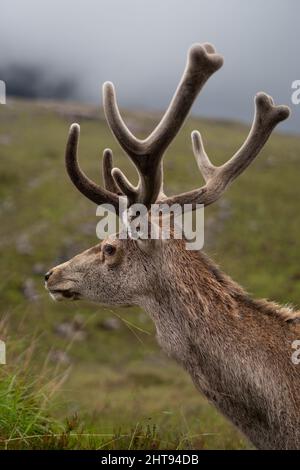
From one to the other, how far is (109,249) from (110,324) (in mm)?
44531

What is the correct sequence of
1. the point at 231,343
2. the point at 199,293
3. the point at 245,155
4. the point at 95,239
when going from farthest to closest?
the point at 95,239
the point at 245,155
the point at 199,293
the point at 231,343

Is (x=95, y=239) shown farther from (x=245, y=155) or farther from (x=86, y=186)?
(x=245, y=155)

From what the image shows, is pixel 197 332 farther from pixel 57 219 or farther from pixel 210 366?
pixel 57 219

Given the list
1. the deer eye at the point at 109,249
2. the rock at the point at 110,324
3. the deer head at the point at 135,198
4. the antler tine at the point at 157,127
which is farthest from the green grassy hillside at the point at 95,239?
the antler tine at the point at 157,127

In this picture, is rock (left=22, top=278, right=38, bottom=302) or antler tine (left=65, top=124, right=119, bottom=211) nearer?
antler tine (left=65, top=124, right=119, bottom=211)

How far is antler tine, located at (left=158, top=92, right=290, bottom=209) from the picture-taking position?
5285 millimetres

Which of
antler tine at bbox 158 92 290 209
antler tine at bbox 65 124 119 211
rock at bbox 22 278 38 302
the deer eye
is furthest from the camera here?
rock at bbox 22 278 38 302

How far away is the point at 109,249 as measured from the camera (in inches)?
215

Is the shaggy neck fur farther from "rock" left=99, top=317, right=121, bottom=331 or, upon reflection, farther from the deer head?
"rock" left=99, top=317, right=121, bottom=331

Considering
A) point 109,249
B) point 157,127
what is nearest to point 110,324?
point 109,249

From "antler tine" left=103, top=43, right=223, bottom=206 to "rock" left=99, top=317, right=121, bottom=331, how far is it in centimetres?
4406

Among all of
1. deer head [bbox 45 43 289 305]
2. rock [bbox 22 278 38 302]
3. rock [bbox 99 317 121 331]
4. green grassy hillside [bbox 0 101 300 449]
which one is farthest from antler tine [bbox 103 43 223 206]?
rock [bbox 99 317 121 331]

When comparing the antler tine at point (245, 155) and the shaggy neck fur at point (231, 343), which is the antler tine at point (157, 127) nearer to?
the antler tine at point (245, 155)

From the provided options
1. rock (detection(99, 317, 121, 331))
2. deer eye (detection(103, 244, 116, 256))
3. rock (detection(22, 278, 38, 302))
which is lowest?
deer eye (detection(103, 244, 116, 256))
